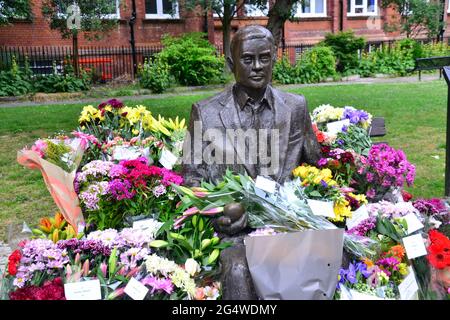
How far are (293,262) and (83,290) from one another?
39.9 inches

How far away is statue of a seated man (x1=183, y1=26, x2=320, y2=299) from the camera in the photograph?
335 centimetres

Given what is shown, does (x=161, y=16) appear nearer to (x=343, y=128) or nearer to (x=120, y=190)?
(x=343, y=128)

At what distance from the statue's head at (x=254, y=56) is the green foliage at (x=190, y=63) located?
12316 mm

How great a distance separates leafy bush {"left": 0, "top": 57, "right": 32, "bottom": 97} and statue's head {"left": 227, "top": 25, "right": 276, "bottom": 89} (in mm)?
11613

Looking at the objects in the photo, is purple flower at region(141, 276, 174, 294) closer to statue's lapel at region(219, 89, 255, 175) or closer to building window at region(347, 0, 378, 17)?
statue's lapel at region(219, 89, 255, 175)

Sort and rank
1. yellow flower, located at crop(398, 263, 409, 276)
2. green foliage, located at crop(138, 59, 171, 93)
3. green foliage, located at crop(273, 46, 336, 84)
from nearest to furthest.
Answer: yellow flower, located at crop(398, 263, 409, 276)
green foliage, located at crop(138, 59, 171, 93)
green foliage, located at crop(273, 46, 336, 84)

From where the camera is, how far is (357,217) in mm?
3334

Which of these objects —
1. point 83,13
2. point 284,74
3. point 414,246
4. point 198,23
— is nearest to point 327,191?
point 414,246

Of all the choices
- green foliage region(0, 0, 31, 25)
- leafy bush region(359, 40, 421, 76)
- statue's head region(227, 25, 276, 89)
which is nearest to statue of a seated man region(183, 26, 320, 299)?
statue's head region(227, 25, 276, 89)

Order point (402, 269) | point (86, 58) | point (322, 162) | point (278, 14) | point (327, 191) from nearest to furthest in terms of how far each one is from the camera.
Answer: point (402, 269) → point (327, 191) → point (322, 162) → point (278, 14) → point (86, 58)

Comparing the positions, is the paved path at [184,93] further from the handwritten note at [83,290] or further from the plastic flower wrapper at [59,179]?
the handwritten note at [83,290]

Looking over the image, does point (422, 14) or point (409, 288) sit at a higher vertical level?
point (422, 14)

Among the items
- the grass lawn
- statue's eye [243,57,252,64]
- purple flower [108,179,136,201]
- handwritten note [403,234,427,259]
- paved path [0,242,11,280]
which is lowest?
paved path [0,242,11,280]

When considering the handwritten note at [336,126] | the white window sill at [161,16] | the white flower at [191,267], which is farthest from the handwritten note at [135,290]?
the white window sill at [161,16]
